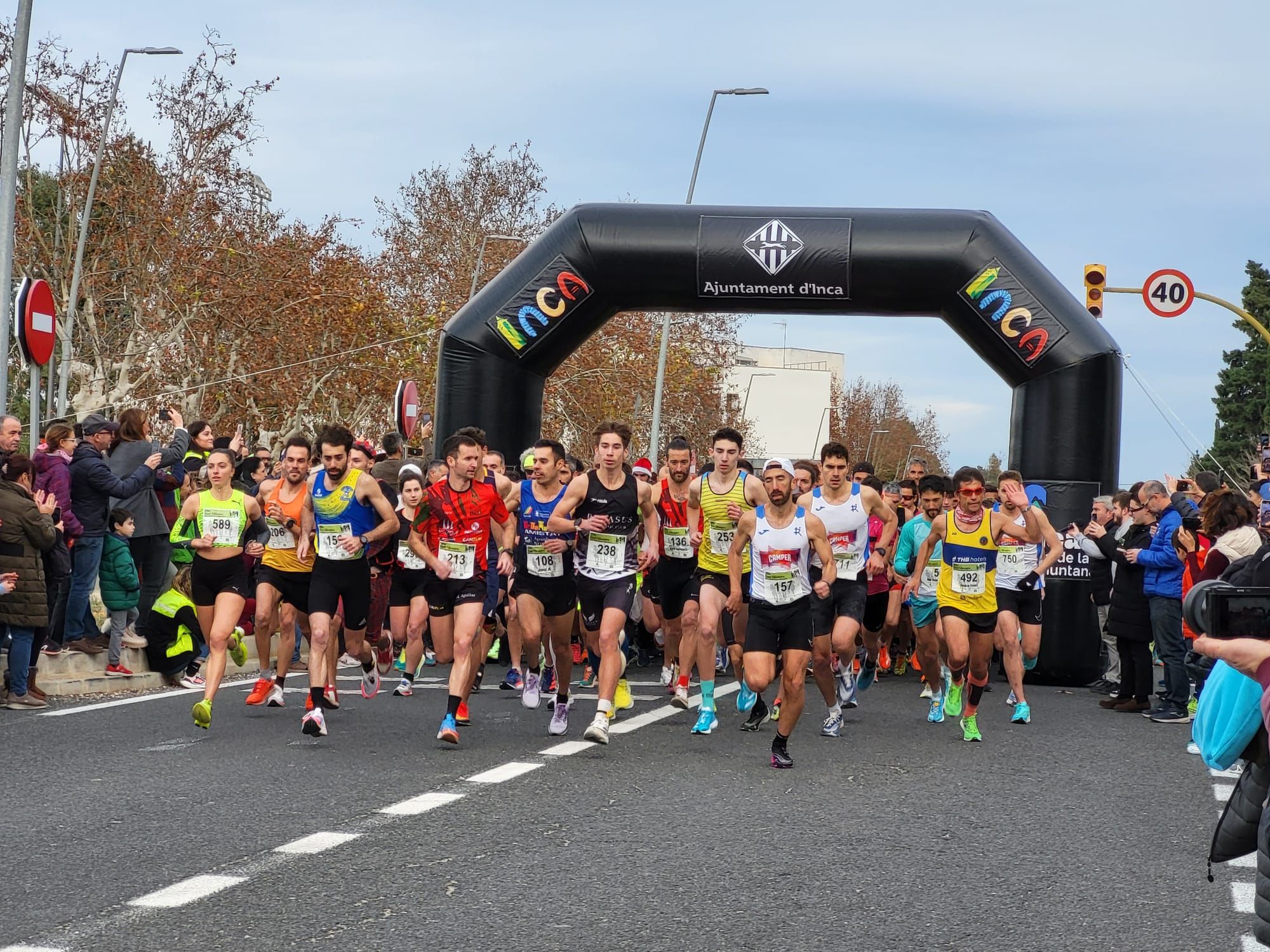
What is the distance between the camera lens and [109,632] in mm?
13352

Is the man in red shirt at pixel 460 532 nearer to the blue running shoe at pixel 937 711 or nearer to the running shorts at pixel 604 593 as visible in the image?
the running shorts at pixel 604 593

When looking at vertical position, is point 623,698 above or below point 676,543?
below

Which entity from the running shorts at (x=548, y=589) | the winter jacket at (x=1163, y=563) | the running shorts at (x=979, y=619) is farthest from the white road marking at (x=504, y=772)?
the winter jacket at (x=1163, y=563)

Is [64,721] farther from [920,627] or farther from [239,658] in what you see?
[920,627]

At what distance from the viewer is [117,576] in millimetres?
13336

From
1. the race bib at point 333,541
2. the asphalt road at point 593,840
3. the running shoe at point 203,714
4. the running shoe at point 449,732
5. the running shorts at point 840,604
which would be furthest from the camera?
the running shorts at point 840,604

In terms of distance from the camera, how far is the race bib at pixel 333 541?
11055 mm

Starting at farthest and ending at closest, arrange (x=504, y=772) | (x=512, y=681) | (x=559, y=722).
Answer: (x=512, y=681) → (x=559, y=722) → (x=504, y=772)

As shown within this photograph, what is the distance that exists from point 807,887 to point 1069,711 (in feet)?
27.5

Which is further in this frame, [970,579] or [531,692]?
[531,692]

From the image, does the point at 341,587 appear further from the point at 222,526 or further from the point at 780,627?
the point at 780,627

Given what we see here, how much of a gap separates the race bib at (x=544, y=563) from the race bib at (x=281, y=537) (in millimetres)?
1716

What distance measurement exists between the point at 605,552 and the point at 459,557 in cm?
99

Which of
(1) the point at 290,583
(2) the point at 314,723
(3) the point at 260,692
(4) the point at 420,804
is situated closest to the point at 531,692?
(3) the point at 260,692
